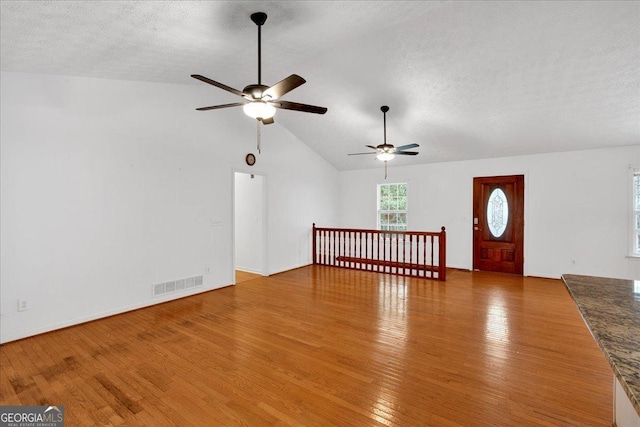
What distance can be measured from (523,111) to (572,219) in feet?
8.13

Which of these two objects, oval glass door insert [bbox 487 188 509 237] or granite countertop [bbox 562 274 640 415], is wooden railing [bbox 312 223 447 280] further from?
granite countertop [bbox 562 274 640 415]

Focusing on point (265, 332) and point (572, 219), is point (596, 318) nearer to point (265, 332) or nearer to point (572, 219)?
point (265, 332)

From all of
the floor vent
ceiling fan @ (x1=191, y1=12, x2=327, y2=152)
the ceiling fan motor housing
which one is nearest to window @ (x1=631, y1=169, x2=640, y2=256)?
ceiling fan @ (x1=191, y1=12, x2=327, y2=152)

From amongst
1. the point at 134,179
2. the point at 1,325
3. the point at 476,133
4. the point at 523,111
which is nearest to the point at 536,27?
the point at 523,111

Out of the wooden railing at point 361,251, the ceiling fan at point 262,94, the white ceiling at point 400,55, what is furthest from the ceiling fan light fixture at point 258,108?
the wooden railing at point 361,251

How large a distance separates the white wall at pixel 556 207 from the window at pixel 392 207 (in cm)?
28

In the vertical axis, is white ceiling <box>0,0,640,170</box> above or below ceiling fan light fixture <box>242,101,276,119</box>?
above

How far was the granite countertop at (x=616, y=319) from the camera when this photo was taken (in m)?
0.82

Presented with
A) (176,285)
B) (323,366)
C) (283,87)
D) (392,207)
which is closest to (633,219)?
(392,207)

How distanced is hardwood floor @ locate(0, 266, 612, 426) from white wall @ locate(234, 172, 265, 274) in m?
2.01

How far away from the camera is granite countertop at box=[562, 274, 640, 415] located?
82cm

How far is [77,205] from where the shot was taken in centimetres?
351

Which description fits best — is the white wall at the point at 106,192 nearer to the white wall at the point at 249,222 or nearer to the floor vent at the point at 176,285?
the floor vent at the point at 176,285

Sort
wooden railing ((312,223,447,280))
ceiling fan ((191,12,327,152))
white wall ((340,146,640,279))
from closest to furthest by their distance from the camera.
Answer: ceiling fan ((191,12,327,152)), white wall ((340,146,640,279)), wooden railing ((312,223,447,280))
